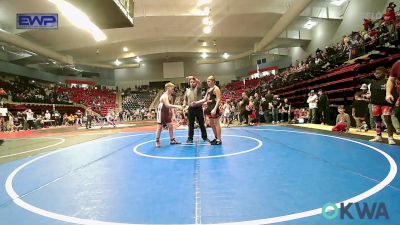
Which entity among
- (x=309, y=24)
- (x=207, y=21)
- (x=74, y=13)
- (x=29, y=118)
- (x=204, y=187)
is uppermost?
(x=309, y=24)

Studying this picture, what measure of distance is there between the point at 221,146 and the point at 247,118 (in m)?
7.65

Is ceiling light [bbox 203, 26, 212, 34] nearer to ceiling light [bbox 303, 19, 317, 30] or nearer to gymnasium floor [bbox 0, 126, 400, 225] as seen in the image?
ceiling light [bbox 303, 19, 317, 30]

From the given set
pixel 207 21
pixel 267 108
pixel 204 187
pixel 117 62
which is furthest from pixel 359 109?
pixel 117 62

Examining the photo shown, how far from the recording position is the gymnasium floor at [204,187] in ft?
7.50

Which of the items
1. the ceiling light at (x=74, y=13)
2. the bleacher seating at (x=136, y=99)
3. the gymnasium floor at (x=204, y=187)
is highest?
the ceiling light at (x=74, y=13)

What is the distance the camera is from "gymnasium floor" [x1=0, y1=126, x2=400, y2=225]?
2.29 metres

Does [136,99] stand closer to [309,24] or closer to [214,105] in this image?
[309,24]

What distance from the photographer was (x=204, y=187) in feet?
10.1

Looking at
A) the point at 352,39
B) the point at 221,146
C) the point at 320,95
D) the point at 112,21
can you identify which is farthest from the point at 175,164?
the point at 352,39

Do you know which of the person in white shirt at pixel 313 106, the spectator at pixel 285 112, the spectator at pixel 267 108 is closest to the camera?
the person in white shirt at pixel 313 106

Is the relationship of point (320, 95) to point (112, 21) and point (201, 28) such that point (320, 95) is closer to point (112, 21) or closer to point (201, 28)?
point (112, 21)

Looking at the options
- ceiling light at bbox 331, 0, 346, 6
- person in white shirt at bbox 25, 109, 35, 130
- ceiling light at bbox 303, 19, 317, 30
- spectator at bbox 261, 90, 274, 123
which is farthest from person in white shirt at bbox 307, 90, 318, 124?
person in white shirt at bbox 25, 109, 35, 130

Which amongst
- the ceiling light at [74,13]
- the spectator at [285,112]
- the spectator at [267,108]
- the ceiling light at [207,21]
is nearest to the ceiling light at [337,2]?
the ceiling light at [207,21]

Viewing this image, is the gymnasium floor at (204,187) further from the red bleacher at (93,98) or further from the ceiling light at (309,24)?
A: the red bleacher at (93,98)
